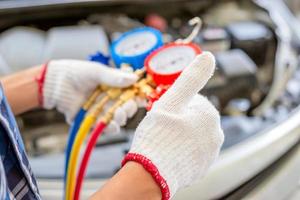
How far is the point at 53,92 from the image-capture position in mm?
898

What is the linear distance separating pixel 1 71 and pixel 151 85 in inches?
24.2

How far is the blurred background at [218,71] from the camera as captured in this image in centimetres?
93

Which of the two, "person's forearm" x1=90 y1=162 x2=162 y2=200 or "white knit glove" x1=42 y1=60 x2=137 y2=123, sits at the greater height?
"person's forearm" x1=90 y1=162 x2=162 y2=200

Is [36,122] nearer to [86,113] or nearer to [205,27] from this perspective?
[86,113]

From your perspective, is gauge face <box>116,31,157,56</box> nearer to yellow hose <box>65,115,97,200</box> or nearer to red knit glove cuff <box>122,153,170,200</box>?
yellow hose <box>65,115,97,200</box>

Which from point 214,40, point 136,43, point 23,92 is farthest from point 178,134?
point 214,40

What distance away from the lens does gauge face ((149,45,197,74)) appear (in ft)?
2.56

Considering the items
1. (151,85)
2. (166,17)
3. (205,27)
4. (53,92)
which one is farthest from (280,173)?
(166,17)

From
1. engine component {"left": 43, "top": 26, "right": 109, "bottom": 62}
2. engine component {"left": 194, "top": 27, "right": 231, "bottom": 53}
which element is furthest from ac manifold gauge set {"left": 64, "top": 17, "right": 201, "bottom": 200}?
engine component {"left": 194, "top": 27, "right": 231, "bottom": 53}

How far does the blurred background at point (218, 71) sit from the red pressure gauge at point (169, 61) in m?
0.25

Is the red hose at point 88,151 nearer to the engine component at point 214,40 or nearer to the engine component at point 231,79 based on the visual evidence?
the engine component at point 231,79

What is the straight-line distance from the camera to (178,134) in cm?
63

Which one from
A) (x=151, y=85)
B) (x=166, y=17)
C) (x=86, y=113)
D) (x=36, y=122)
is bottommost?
(x=36, y=122)

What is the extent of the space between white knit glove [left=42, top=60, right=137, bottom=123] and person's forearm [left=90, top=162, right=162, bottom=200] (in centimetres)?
30
